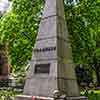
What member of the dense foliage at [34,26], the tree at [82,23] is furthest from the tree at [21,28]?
the tree at [82,23]

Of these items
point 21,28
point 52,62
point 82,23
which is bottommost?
point 52,62

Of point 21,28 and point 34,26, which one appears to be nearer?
point 34,26

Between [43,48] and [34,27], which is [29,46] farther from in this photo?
[43,48]

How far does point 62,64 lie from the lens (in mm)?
12211

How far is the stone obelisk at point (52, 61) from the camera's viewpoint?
39.1ft

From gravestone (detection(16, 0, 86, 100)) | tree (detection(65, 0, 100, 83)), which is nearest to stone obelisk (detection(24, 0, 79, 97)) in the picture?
gravestone (detection(16, 0, 86, 100))

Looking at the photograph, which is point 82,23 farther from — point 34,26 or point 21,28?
point 21,28

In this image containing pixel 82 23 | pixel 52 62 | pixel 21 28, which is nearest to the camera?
pixel 52 62

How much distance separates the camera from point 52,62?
1213 centimetres

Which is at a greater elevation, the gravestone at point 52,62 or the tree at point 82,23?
the tree at point 82,23

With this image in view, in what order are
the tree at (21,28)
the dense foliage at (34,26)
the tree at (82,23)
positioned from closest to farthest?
1. the tree at (82,23)
2. the dense foliage at (34,26)
3. the tree at (21,28)

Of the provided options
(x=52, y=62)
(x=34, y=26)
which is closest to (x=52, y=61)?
(x=52, y=62)

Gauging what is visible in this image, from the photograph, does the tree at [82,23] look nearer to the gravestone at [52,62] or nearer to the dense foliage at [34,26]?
the dense foliage at [34,26]

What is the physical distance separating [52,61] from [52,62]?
44 millimetres
